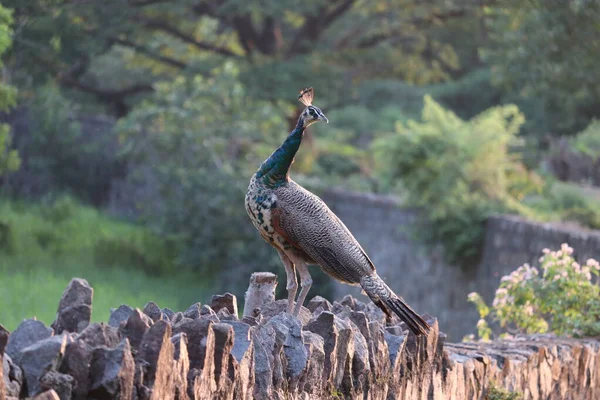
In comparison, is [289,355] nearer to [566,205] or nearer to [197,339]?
[197,339]

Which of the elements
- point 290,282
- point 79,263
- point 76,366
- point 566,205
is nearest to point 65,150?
point 79,263

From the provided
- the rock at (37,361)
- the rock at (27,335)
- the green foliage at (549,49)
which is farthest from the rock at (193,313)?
the green foliage at (549,49)

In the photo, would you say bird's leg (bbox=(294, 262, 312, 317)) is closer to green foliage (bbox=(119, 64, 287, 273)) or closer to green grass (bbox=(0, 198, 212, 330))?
green grass (bbox=(0, 198, 212, 330))

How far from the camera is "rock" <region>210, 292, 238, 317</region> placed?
462 cm

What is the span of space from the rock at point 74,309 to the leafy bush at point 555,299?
4.30 meters

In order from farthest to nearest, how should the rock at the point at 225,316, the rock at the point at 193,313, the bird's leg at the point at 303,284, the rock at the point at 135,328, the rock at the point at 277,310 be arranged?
1. the rock at the point at 277,310
2. the bird's leg at the point at 303,284
3. the rock at the point at 225,316
4. the rock at the point at 193,313
5. the rock at the point at 135,328

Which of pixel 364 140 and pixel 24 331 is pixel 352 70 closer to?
pixel 364 140

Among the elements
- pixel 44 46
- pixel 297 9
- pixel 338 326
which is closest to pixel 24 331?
pixel 338 326

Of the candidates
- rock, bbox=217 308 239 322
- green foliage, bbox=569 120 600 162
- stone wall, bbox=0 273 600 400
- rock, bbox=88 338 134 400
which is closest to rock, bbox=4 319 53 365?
stone wall, bbox=0 273 600 400

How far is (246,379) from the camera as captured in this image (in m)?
3.82

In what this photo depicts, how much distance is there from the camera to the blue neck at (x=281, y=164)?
5094 mm

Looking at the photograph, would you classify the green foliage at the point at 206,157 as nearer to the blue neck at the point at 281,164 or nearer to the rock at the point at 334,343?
the blue neck at the point at 281,164

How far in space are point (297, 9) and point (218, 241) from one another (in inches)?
220

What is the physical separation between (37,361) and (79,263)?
12641 mm
